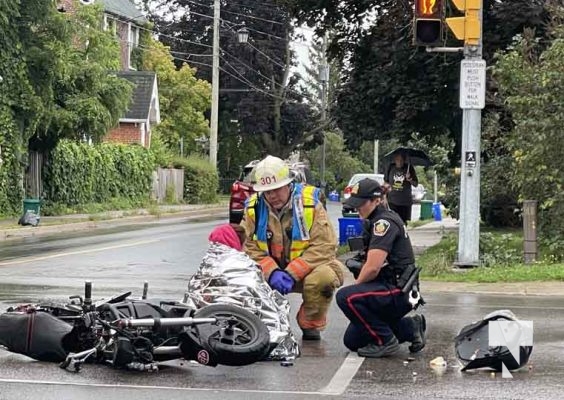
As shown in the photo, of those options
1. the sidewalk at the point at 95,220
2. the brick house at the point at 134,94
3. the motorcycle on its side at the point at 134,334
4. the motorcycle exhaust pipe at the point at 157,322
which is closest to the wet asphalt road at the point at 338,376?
the motorcycle on its side at the point at 134,334

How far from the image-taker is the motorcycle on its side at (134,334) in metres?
7.40

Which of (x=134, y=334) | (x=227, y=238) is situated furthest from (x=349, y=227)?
(x=134, y=334)

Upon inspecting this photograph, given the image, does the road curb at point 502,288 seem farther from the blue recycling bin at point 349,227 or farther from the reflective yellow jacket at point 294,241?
the blue recycling bin at point 349,227

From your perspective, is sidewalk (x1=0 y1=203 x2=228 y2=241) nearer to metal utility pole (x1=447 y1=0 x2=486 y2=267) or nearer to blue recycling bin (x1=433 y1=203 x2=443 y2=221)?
blue recycling bin (x1=433 y1=203 x2=443 y2=221)

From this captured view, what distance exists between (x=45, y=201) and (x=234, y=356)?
90.1ft

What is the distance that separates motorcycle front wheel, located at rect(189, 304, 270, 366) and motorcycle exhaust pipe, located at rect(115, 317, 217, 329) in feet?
0.24

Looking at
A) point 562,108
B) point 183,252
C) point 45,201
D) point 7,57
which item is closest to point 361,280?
point 562,108

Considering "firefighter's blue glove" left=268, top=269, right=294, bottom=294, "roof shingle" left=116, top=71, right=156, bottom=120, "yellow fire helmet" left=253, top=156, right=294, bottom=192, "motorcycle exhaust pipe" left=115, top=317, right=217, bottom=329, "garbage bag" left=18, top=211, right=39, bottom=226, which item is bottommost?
"garbage bag" left=18, top=211, right=39, bottom=226

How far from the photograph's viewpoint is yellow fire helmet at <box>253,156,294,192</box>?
856cm

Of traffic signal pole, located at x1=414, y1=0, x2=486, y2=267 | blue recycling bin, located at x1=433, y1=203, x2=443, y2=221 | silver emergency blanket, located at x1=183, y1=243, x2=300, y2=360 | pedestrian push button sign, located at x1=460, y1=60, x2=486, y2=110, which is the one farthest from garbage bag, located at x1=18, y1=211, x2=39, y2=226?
silver emergency blanket, located at x1=183, y1=243, x2=300, y2=360

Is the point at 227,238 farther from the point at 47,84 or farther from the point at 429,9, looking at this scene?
the point at 47,84

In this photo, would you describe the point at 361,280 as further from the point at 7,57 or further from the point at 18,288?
the point at 7,57

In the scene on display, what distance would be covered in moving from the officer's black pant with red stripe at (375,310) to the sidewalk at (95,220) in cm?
1750

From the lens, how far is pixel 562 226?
1537 centimetres
